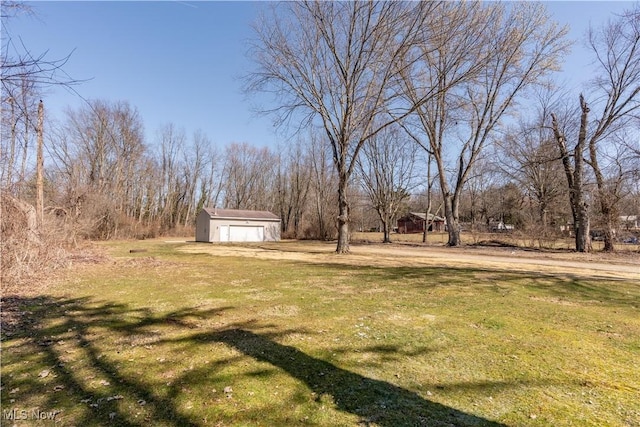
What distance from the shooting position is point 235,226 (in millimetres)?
34625

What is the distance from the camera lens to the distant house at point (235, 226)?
33500 millimetres

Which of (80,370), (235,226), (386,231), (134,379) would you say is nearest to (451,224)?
(386,231)

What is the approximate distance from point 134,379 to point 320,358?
1876mm

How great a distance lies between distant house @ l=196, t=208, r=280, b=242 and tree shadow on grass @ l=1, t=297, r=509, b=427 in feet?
95.2

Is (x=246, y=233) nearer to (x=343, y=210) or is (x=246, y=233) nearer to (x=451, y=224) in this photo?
(x=343, y=210)

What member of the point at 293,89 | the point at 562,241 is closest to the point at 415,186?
the point at 562,241

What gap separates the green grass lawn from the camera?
262 centimetres

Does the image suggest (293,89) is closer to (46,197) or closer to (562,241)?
(46,197)

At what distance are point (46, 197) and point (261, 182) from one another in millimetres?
30771

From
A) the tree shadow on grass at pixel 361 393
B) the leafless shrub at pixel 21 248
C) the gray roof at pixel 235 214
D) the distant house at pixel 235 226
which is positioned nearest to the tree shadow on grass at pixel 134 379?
the tree shadow on grass at pixel 361 393

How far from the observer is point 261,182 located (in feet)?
164

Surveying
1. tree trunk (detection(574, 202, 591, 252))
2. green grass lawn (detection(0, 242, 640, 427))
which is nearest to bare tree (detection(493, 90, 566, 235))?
tree trunk (detection(574, 202, 591, 252))

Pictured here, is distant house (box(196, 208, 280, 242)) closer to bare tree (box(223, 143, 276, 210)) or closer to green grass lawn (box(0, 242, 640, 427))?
bare tree (box(223, 143, 276, 210))

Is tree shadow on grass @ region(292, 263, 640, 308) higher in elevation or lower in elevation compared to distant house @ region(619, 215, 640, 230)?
lower
